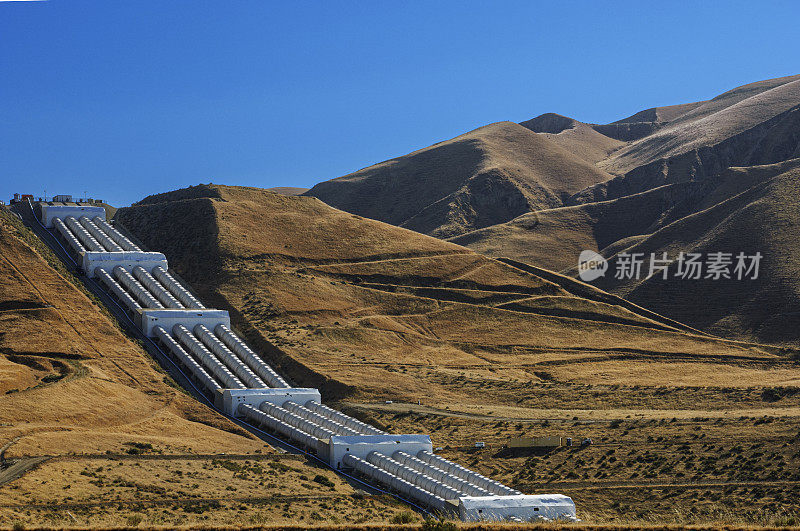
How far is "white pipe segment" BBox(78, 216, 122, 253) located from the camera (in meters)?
73.8

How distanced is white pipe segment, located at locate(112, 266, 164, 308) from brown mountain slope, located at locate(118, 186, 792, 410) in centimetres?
577

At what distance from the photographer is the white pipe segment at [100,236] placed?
73.8 meters

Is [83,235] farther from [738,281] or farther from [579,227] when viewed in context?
[579,227]

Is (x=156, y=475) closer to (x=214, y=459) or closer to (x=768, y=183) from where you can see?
(x=214, y=459)

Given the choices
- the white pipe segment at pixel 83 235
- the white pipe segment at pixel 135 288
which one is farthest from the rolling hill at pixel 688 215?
the white pipe segment at pixel 83 235

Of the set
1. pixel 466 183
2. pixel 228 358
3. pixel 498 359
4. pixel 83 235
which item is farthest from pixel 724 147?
pixel 228 358

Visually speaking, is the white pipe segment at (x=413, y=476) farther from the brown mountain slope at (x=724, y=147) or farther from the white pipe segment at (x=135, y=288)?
the brown mountain slope at (x=724, y=147)

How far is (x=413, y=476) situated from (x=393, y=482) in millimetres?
838

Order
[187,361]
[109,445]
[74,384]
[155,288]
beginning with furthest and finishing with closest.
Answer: [155,288] → [187,361] → [74,384] → [109,445]

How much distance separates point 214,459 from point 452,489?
1009 centimetres

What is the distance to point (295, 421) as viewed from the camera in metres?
49.9

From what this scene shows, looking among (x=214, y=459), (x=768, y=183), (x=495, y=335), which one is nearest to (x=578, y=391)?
(x=495, y=335)

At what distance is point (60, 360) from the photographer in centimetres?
5350

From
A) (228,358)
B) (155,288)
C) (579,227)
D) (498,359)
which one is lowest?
(498,359)
